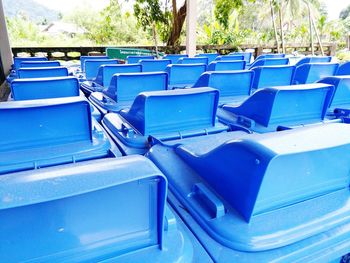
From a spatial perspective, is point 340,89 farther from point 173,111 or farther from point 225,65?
point 225,65

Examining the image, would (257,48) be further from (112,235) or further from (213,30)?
(112,235)

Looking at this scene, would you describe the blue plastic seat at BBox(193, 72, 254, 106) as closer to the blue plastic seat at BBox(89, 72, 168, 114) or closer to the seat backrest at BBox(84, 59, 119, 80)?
the blue plastic seat at BBox(89, 72, 168, 114)

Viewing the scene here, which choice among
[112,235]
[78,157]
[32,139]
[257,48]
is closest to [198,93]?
[78,157]

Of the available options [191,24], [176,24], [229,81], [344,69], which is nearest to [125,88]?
[229,81]

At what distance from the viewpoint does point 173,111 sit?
1.49m

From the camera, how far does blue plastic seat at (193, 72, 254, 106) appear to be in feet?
6.88

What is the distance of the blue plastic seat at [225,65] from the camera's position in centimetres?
325

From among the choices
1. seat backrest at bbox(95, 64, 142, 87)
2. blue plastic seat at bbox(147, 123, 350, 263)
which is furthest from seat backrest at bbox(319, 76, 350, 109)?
seat backrest at bbox(95, 64, 142, 87)

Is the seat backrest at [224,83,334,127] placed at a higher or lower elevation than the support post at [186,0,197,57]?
lower

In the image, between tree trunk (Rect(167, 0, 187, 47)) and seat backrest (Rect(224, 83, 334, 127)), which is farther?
tree trunk (Rect(167, 0, 187, 47))

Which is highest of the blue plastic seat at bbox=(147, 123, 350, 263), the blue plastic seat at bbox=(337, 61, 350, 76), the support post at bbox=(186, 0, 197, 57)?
the support post at bbox=(186, 0, 197, 57)

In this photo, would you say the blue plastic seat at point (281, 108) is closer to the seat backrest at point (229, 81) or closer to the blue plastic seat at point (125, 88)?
the seat backrest at point (229, 81)

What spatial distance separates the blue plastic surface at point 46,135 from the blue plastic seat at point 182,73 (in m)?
1.71

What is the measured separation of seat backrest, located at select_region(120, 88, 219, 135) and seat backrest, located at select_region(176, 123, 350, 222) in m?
0.56
